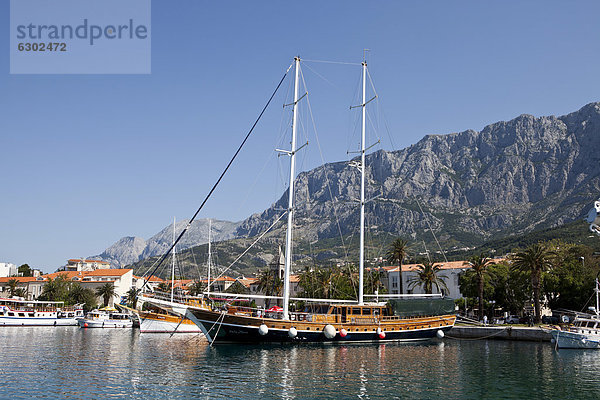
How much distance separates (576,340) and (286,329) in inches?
1189

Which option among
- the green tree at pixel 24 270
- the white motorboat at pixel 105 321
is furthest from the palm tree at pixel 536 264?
the green tree at pixel 24 270

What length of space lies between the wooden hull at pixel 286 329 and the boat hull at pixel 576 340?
51.7 feet

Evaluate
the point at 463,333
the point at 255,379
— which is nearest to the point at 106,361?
the point at 255,379

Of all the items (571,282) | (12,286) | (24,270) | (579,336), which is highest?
(571,282)

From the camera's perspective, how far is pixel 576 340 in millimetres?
51188

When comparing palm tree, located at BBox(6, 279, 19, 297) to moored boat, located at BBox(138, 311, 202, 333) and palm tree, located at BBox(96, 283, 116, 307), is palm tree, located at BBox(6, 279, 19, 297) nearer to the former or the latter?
palm tree, located at BBox(96, 283, 116, 307)

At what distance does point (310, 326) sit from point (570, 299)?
46106 millimetres

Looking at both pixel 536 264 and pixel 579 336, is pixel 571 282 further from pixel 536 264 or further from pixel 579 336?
pixel 579 336

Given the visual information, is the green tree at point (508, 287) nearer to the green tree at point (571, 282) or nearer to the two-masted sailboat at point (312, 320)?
the green tree at point (571, 282)

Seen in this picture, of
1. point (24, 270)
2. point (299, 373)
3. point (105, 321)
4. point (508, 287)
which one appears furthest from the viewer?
point (24, 270)

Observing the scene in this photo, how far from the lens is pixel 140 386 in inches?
1164

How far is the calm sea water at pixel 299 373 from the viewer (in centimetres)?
2791

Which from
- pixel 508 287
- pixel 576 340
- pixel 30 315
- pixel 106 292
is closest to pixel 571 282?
pixel 508 287

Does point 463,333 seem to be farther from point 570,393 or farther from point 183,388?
point 183,388
